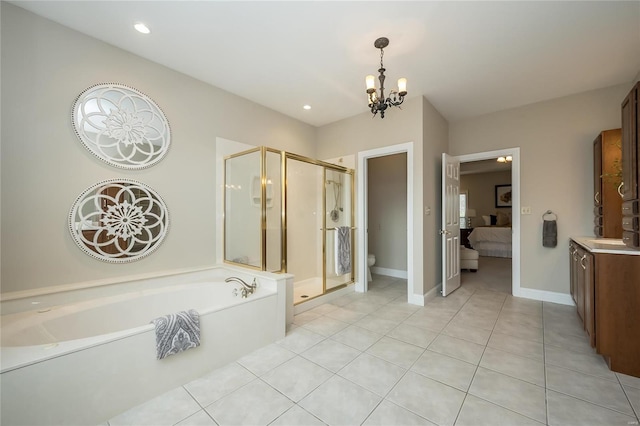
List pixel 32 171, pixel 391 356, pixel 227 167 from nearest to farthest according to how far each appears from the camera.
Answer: pixel 32 171, pixel 391 356, pixel 227 167

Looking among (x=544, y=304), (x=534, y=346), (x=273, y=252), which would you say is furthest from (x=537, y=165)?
(x=273, y=252)

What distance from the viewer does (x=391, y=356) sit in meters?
2.10

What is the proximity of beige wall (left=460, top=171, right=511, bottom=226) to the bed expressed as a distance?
1.51 metres

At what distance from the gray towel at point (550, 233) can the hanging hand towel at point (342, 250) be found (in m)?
2.57

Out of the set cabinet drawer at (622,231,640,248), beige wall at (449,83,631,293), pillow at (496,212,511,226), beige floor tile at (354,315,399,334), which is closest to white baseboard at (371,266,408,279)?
beige wall at (449,83,631,293)

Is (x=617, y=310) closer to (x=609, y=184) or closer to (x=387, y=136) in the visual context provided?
(x=609, y=184)

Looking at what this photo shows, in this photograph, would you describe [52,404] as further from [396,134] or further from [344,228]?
[396,134]

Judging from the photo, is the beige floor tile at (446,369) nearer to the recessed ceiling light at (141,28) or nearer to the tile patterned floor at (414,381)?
the tile patterned floor at (414,381)

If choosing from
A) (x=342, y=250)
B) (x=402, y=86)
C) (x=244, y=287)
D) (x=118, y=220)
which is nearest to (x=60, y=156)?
(x=118, y=220)

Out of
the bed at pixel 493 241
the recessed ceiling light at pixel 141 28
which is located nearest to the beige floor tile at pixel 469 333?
the recessed ceiling light at pixel 141 28

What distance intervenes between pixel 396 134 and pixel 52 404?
390 centimetres

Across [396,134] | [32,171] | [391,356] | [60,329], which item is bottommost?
[391,356]

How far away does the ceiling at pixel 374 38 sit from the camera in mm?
1914

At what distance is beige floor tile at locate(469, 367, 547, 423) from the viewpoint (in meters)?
1.50
